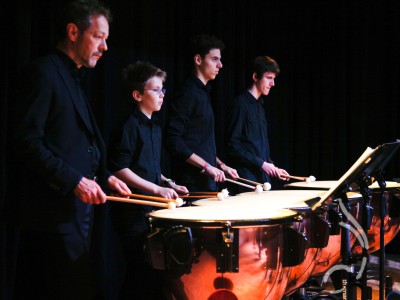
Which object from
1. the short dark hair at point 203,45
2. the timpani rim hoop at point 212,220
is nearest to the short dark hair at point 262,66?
the short dark hair at point 203,45

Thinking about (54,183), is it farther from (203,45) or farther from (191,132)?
(203,45)

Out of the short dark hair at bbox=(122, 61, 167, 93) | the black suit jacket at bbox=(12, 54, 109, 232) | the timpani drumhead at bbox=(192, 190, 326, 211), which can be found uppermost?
the short dark hair at bbox=(122, 61, 167, 93)

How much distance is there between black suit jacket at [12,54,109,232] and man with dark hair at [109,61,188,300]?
542 mm

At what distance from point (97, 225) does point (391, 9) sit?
3.50 meters

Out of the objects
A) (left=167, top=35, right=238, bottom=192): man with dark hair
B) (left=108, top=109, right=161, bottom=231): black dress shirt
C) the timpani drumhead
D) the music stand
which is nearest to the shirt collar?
(left=167, top=35, right=238, bottom=192): man with dark hair

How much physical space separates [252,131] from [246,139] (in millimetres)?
75

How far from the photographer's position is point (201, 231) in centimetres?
210

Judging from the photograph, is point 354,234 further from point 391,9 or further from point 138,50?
point 391,9

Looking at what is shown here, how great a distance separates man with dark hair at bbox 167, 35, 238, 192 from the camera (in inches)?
127

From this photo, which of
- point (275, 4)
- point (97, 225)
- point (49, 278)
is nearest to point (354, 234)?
point (97, 225)

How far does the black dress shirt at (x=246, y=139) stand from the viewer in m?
3.82

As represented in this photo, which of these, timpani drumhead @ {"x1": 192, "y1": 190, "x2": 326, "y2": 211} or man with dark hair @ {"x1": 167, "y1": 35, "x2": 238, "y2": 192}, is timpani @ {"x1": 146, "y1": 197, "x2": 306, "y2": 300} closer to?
timpani drumhead @ {"x1": 192, "y1": 190, "x2": 326, "y2": 211}

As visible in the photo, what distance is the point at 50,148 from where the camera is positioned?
6.73 feet

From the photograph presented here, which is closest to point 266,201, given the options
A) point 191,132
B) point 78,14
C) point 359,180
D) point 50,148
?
point 359,180
